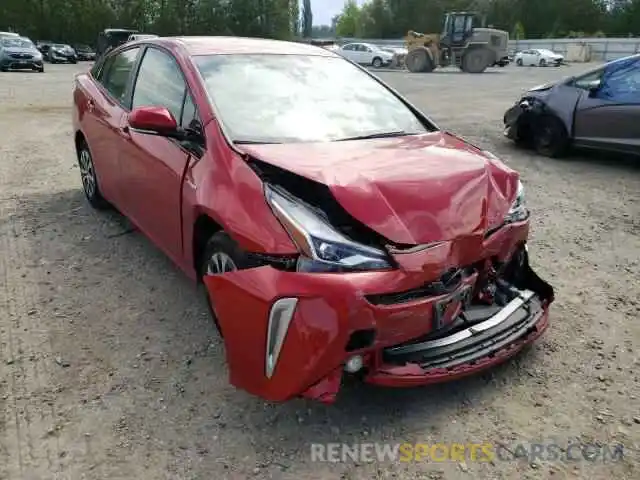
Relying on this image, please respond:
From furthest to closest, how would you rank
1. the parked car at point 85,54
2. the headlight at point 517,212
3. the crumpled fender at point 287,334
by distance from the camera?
the parked car at point 85,54 < the headlight at point 517,212 < the crumpled fender at point 287,334

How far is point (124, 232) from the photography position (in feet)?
15.9

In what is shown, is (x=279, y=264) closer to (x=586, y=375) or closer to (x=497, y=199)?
(x=497, y=199)

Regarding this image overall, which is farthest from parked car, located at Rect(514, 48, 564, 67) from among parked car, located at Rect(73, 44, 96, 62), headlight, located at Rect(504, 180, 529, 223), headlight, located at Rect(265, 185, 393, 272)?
headlight, located at Rect(265, 185, 393, 272)

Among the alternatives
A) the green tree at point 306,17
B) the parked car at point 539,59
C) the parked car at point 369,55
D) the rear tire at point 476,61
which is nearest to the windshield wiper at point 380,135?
the rear tire at point 476,61

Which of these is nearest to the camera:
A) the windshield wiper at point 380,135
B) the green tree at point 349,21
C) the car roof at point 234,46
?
the windshield wiper at point 380,135

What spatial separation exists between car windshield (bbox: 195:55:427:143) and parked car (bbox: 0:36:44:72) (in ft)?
82.8

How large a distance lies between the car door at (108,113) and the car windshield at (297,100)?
1.05 meters

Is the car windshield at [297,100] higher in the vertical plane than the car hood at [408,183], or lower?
higher

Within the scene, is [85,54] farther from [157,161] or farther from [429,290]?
[429,290]

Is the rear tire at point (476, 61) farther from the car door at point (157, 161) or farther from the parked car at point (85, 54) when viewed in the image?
the car door at point (157, 161)

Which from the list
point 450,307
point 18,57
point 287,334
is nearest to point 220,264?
point 287,334

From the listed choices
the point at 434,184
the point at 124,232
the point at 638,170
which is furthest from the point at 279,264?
the point at 638,170

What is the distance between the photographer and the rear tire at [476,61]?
2995cm

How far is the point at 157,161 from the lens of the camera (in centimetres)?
356
